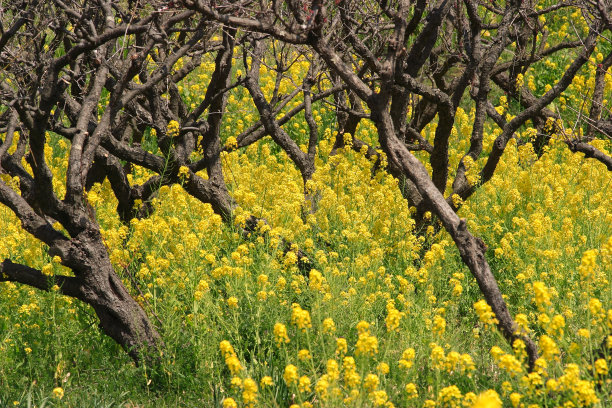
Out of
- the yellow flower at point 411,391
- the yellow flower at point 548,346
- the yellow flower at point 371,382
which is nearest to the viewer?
the yellow flower at point 548,346

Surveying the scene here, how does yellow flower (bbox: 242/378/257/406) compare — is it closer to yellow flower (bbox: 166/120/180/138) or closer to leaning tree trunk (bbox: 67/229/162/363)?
leaning tree trunk (bbox: 67/229/162/363)

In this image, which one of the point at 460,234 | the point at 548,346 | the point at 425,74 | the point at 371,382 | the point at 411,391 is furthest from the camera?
the point at 425,74

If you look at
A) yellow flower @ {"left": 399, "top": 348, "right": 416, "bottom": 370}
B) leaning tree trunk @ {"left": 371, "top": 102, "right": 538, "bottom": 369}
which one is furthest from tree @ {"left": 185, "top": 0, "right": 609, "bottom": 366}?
yellow flower @ {"left": 399, "top": 348, "right": 416, "bottom": 370}

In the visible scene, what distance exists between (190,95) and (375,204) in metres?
5.94

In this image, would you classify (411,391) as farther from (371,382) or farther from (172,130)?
(172,130)

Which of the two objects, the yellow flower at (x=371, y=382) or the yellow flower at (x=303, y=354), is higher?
the yellow flower at (x=303, y=354)

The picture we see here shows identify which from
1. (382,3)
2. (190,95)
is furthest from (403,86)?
(190,95)

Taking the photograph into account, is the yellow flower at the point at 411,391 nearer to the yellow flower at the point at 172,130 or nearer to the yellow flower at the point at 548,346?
the yellow flower at the point at 548,346

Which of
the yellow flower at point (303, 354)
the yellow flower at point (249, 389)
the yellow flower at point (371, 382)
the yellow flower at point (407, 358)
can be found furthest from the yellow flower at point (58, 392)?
the yellow flower at point (407, 358)

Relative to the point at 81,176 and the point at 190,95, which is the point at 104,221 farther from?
the point at 190,95

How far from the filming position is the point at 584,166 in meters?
7.33

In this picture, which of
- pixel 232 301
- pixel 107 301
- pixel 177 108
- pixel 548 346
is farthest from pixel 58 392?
pixel 177 108

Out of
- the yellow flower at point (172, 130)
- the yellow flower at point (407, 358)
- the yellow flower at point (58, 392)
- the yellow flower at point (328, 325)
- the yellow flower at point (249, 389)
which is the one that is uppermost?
the yellow flower at point (172, 130)

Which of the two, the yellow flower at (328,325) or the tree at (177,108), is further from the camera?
the tree at (177,108)
